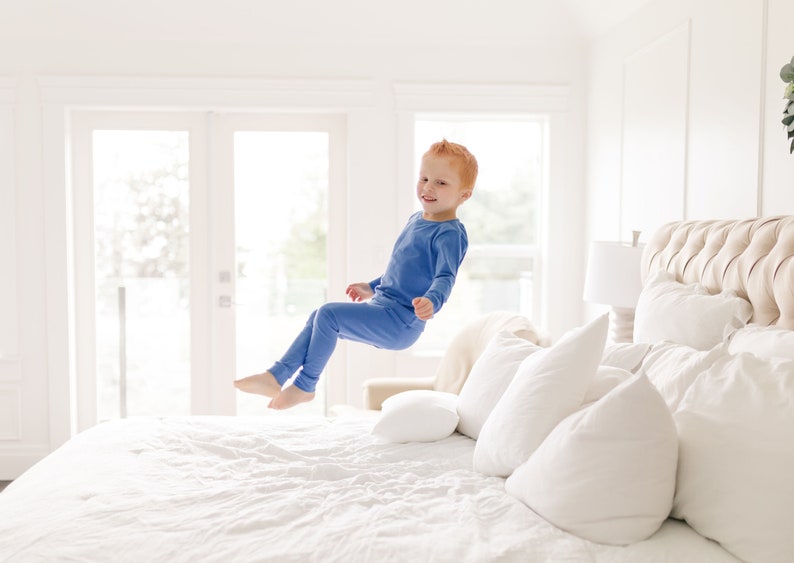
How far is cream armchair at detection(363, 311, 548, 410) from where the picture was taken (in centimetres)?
368

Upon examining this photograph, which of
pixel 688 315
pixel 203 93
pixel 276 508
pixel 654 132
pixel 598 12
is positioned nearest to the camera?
pixel 276 508

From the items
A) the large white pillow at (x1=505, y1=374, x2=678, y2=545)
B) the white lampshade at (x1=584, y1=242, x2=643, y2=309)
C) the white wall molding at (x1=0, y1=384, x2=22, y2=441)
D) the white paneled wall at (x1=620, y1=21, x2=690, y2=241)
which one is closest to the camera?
the large white pillow at (x1=505, y1=374, x2=678, y2=545)

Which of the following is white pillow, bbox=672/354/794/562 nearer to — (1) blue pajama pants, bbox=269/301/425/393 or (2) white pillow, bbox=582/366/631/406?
(2) white pillow, bbox=582/366/631/406

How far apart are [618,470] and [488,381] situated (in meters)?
0.89

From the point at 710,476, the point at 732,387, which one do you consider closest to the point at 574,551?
the point at 710,476

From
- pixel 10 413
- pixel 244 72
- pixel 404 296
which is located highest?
pixel 244 72

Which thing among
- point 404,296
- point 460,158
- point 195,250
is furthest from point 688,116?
point 195,250

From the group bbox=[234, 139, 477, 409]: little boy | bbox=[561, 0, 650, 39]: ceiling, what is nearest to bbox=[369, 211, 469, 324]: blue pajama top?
bbox=[234, 139, 477, 409]: little boy

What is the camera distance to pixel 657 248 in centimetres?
306

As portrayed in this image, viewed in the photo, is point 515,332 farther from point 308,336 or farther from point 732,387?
point 732,387

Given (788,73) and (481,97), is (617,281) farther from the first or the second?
(481,97)

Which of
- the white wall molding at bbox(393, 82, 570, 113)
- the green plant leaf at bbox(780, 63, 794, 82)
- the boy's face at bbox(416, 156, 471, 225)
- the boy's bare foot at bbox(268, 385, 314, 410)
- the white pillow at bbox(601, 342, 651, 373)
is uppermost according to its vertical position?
the white wall molding at bbox(393, 82, 570, 113)

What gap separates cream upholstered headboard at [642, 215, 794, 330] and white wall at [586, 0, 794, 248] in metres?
0.24

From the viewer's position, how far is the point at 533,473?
1853mm
